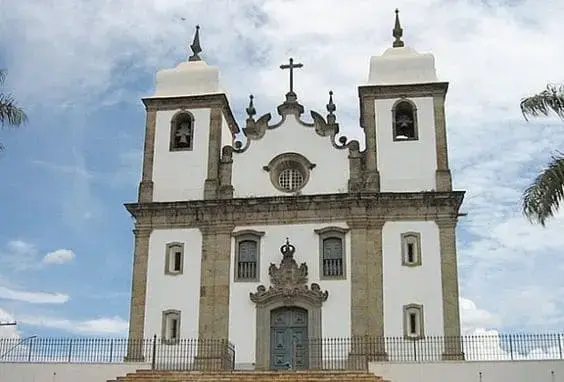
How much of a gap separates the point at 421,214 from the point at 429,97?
420 cm

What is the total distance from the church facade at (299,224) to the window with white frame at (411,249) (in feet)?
0.14

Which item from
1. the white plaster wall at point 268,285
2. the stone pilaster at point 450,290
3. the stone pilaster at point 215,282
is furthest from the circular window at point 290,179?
the stone pilaster at point 450,290

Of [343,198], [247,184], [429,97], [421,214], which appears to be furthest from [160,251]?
[429,97]

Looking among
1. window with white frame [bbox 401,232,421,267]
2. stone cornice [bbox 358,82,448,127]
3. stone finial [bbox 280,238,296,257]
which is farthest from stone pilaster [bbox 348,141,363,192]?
stone finial [bbox 280,238,296,257]

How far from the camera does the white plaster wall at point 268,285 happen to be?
2361 cm

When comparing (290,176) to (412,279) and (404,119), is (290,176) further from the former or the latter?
(412,279)

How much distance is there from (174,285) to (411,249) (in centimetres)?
734

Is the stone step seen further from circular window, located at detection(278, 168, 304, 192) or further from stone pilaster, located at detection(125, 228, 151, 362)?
circular window, located at detection(278, 168, 304, 192)

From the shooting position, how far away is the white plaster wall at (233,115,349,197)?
2531 cm

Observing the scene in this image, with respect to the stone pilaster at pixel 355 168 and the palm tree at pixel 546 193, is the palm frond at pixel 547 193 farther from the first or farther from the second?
the stone pilaster at pixel 355 168

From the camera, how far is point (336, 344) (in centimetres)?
2331

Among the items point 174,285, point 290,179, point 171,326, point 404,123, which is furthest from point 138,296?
point 404,123

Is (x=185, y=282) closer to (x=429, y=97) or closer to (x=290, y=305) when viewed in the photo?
(x=290, y=305)

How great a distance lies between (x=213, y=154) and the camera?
26375mm
